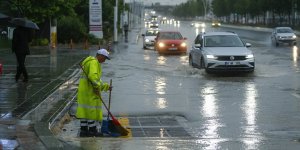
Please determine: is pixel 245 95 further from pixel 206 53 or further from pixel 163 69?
pixel 163 69

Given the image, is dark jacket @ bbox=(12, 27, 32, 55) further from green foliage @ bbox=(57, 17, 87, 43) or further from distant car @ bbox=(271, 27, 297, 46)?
distant car @ bbox=(271, 27, 297, 46)

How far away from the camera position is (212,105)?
46.0 feet

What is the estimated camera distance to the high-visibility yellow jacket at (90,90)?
9.80 m

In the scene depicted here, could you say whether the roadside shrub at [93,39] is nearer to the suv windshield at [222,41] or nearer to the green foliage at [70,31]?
the green foliage at [70,31]

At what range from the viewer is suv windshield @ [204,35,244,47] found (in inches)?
890

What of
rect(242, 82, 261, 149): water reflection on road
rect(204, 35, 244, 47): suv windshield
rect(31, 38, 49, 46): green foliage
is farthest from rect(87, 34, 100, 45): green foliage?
rect(242, 82, 261, 149): water reflection on road

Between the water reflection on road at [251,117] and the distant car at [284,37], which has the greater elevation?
the distant car at [284,37]

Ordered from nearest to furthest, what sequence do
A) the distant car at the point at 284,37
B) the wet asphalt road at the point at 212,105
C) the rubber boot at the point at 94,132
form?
1. the wet asphalt road at the point at 212,105
2. the rubber boot at the point at 94,132
3. the distant car at the point at 284,37

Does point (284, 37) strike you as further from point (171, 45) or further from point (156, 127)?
point (156, 127)

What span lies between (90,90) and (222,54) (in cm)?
1171

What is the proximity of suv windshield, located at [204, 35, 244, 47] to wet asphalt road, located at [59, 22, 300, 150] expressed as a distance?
1.13 metres

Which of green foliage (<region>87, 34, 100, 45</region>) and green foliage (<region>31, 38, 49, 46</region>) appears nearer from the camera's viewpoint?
green foliage (<region>31, 38, 49, 46</region>)

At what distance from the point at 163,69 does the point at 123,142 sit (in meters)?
14.6

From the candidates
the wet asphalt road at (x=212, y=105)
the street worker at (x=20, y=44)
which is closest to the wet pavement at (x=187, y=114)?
the wet asphalt road at (x=212, y=105)
